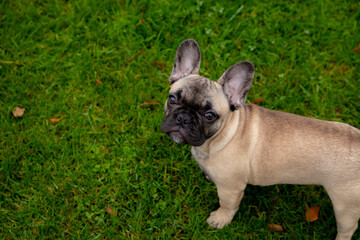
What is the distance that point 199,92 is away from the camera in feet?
9.27

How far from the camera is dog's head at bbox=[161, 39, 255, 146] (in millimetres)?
2799

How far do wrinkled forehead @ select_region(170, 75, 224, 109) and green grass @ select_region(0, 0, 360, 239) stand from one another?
1211mm

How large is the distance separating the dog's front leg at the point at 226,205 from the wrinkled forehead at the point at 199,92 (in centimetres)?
83

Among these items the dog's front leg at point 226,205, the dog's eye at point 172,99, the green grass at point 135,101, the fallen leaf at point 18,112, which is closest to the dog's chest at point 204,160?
the dog's front leg at point 226,205

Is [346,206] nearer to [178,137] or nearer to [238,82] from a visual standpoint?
[238,82]

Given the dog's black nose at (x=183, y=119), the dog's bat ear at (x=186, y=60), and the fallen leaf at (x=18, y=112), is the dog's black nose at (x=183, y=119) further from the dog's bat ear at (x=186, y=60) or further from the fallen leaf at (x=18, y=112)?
the fallen leaf at (x=18, y=112)

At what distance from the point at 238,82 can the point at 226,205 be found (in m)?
1.25

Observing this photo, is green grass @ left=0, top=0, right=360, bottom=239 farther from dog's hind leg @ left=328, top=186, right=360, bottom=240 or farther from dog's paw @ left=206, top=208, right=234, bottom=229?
dog's hind leg @ left=328, top=186, right=360, bottom=240

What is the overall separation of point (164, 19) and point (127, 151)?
7.02 ft

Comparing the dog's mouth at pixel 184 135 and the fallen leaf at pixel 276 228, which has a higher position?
the dog's mouth at pixel 184 135

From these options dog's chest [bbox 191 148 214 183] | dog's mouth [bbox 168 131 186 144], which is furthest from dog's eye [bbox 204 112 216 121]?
dog's chest [bbox 191 148 214 183]

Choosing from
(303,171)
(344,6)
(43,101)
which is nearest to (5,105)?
(43,101)

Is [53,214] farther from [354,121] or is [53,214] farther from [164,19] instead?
[354,121]

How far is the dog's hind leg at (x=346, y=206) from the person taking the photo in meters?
2.77
